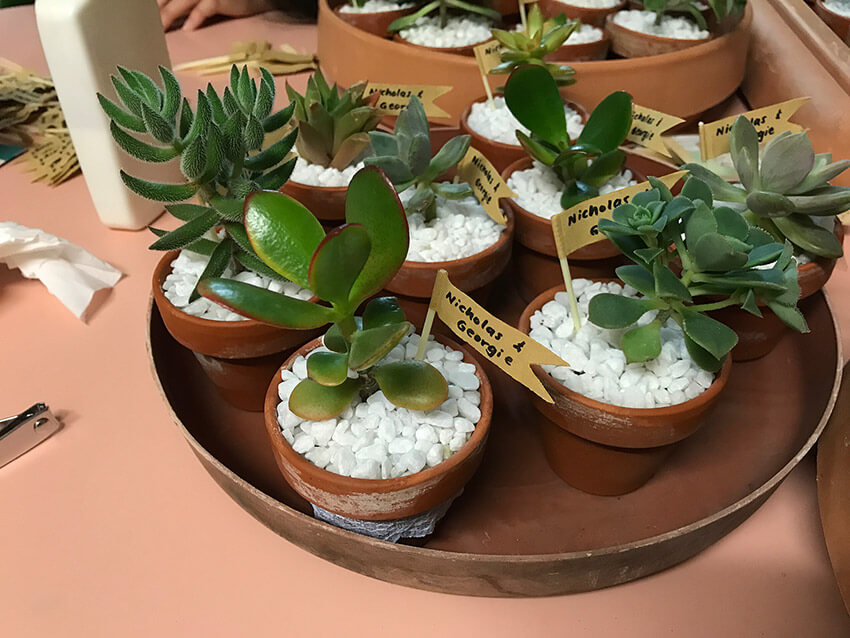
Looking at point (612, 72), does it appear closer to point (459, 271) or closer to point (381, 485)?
point (459, 271)

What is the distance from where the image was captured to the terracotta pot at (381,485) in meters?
0.54

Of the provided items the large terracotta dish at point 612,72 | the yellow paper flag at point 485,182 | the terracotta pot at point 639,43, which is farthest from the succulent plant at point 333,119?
the terracotta pot at point 639,43

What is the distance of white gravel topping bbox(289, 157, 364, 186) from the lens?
36.6 inches

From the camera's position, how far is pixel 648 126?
0.93m

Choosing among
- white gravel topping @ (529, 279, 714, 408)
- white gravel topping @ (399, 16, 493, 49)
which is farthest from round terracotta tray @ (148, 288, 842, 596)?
white gravel topping @ (399, 16, 493, 49)

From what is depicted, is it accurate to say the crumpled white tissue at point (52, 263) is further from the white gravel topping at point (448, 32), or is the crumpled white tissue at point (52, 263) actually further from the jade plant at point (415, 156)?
the white gravel topping at point (448, 32)

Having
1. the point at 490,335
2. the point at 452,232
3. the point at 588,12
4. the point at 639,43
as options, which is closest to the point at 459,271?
the point at 452,232

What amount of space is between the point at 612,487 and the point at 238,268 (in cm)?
47

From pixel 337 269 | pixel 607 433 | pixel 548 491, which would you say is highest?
pixel 337 269

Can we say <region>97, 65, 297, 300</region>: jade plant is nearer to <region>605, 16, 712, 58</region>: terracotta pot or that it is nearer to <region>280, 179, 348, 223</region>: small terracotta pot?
<region>280, 179, 348, 223</region>: small terracotta pot

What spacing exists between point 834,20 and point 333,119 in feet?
2.69

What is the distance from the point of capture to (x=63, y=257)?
3.11 feet

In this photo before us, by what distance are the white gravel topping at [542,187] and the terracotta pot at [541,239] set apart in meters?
0.03

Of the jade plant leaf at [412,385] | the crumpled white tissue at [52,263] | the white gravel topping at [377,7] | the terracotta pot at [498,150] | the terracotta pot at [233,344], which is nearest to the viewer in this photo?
the jade plant leaf at [412,385]
